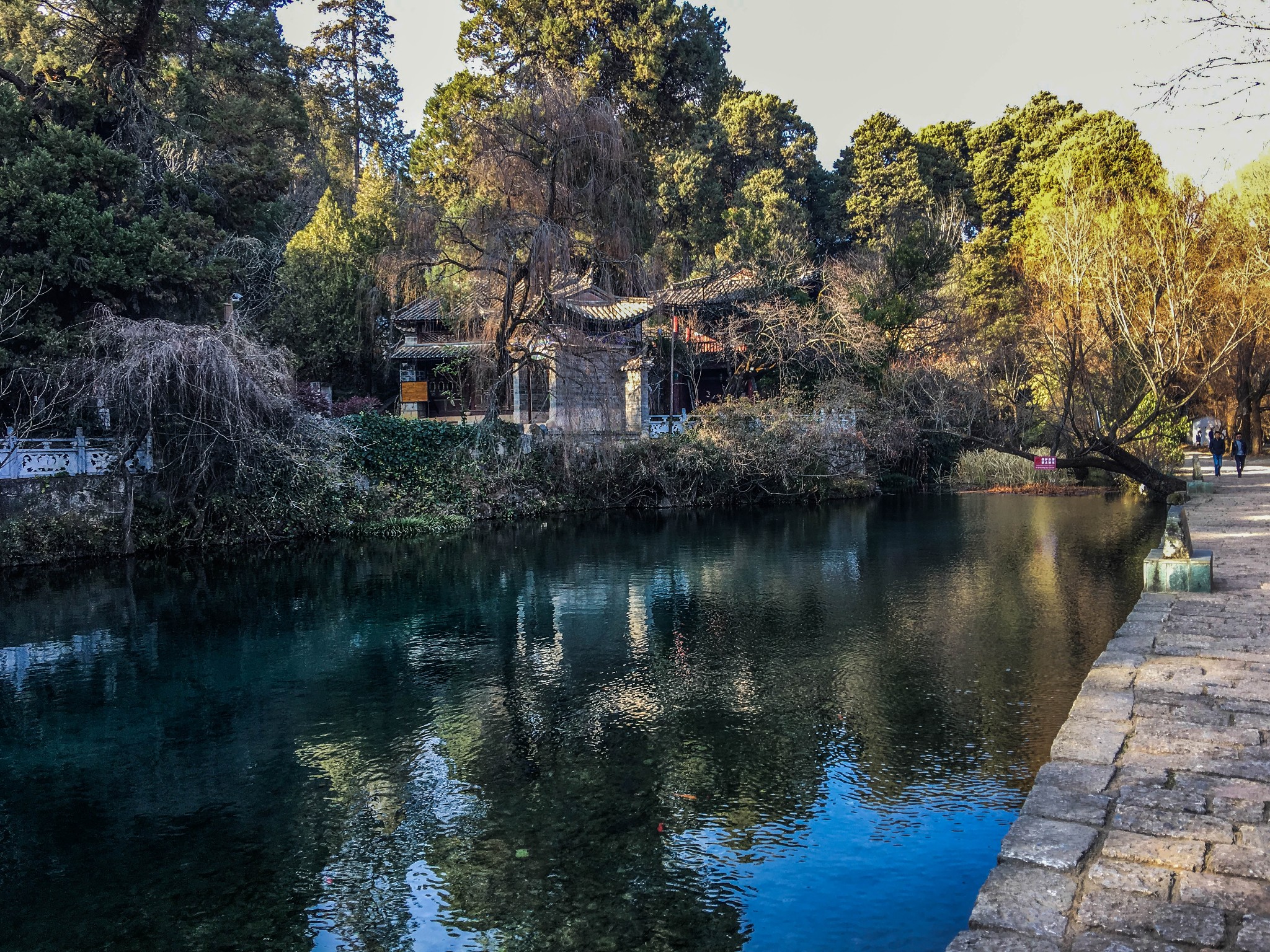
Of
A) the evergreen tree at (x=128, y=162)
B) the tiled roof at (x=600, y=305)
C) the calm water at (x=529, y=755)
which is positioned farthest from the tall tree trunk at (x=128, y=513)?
the tiled roof at (x=600, y=305)

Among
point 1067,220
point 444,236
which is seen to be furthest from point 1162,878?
point 1067,220

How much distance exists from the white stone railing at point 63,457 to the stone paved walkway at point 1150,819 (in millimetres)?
14822

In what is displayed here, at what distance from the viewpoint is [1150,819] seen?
12.7ft

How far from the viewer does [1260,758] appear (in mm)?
4406

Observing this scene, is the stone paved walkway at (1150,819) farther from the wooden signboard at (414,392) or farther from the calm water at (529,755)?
the wooden signboard at (414,392)

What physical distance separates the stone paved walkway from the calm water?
2.21 ft

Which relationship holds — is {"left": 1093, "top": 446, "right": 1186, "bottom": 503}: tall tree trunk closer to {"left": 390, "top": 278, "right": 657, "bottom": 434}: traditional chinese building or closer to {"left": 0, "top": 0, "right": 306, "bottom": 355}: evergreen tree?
{"left": 390, "top": 278, "right": 657, "bottom": 434}: traditional chinese building

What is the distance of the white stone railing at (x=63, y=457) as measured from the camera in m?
14.6

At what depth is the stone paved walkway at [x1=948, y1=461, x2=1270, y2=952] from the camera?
3.15 m

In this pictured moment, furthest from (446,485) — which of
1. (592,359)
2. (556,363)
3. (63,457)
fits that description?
(63,457)

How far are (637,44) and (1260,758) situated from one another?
3418 centimetres

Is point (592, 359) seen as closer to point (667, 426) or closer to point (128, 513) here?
point (667, 426)

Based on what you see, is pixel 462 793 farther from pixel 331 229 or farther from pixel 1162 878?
pixel 331 229

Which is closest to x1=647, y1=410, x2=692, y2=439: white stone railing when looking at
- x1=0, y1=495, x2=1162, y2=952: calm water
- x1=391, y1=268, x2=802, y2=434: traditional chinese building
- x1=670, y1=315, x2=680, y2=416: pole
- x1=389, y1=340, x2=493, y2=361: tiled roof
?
x1=391, y1=268, x2=802, y2=434: traditional chinese building
